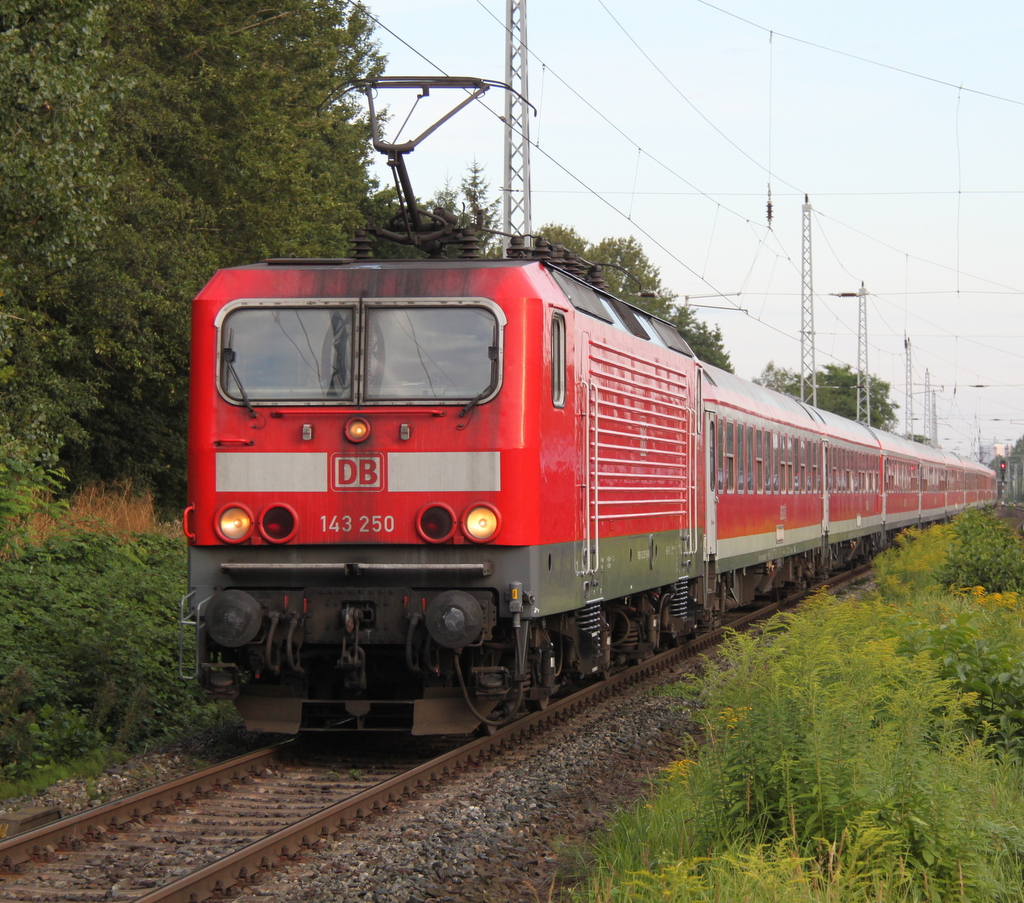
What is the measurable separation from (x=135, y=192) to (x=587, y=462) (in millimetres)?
12492

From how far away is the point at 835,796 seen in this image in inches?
212

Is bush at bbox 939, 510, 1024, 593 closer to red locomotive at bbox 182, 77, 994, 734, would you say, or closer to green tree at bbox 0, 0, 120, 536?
red locomotive at bbox 182, 77, 994, 734

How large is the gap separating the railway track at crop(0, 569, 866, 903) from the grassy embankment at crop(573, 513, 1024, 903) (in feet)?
4.80

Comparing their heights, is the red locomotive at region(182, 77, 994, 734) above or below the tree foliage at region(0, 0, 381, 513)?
below

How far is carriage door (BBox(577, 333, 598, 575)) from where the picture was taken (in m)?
9.15

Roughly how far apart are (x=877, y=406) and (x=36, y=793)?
306ft

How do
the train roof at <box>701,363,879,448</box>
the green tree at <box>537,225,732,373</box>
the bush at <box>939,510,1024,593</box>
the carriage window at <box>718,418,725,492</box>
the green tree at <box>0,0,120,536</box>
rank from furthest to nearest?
the green tree at <box>537,225,732,373</box> → the bush at <box>939,510,1024,593</box> → the train roof at <box>701,363,879,448</box> → the carriage window at <box>718,418,725,492</box> → the green tree at <box>0,0,120,536</box>

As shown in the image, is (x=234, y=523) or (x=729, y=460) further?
(x=729, y=460)

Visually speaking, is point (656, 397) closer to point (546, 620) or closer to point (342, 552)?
point (546, 620)

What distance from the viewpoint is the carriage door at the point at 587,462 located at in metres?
9.15

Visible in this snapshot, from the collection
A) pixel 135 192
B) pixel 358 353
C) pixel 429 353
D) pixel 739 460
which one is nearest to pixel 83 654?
pixel 358 353

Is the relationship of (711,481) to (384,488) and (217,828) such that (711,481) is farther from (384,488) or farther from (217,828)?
(217,828)

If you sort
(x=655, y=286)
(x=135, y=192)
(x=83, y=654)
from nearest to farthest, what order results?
1. (x=83, y=654)
2. (x=135, y=192)
3. (x=655, y=286)

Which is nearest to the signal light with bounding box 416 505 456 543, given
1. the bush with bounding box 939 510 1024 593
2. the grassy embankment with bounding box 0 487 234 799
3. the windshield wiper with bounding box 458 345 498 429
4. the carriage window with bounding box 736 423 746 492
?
the windshield wiper with bounding box 458 345 498 429
